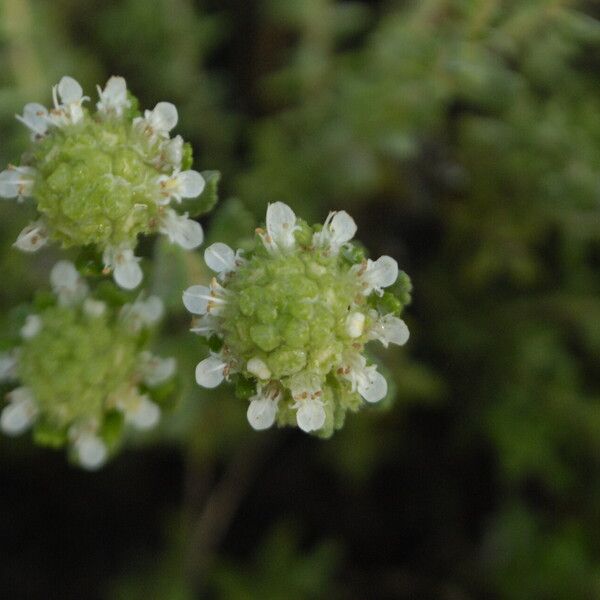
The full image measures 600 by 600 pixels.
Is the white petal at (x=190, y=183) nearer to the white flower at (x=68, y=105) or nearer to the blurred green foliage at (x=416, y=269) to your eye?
the white flower at (x=68, y=105)

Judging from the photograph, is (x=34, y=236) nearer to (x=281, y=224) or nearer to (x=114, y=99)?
(x=114, y=99)

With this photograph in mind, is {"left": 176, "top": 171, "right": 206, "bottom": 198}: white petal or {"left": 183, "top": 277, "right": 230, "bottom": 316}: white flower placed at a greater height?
{"left": 176, "top": 171, "right": 206, "bottom": 198}: white petal

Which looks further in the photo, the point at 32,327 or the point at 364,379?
the point at 32,327

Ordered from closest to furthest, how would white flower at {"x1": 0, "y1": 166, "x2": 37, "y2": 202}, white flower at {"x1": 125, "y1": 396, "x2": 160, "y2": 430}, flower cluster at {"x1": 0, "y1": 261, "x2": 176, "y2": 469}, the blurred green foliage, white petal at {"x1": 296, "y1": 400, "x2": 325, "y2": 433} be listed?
1. white petal at {"x1": 296, "y1": 400, "x2": 325, "y2": 433}
2. white flower at {"x1": 0, "y1": 166, "x2": 37, "y2": 202}
3. flower cluster at {"x1": 0, "y1": 261, "x2": 176, "y2": 469}
4. white flower at {"x1": 125, "y1": 396, "x2": 160, "y2": 430}
5. the blurred green foliage

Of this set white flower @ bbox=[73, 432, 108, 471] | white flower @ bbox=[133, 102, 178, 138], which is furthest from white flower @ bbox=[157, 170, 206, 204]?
white flower @ bbox=[73, 432, 108, 471]

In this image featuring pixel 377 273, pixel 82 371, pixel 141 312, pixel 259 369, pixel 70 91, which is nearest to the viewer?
pixel 259 369

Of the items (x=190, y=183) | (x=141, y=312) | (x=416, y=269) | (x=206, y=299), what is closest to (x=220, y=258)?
(x=206, y=299)

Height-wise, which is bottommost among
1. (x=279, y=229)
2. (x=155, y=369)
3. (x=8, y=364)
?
(x=8, y=364)

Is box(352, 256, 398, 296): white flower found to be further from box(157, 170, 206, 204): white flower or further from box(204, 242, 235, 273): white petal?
box(157, 170, 206, 204): white flower

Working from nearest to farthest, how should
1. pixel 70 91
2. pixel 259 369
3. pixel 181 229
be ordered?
pixel 259 369
pixel 70 91
pixel 181 229
